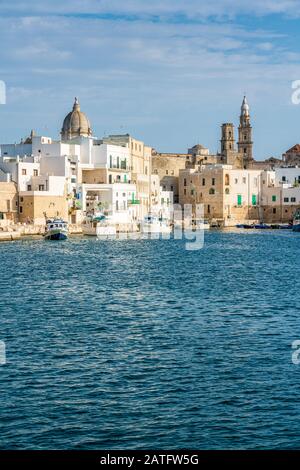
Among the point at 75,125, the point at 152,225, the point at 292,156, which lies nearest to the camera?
the point at 152,225

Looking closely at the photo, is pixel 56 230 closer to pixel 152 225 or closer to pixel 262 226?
pixel 152 225

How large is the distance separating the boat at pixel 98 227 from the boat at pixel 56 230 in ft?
17.5

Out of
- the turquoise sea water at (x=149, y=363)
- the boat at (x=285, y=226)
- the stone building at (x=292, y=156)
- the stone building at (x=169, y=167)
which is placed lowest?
the turquoise sea water at (x=149, y=363)

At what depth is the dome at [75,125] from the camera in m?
71.9

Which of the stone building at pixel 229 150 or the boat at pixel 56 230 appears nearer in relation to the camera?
the boat at pixel 56 230

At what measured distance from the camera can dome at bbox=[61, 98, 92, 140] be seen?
71.9 metres

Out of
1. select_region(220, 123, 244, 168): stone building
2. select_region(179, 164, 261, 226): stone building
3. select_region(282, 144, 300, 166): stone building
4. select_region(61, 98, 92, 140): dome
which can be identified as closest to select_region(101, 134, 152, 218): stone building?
select_region(61, 98, 92, 140): dome

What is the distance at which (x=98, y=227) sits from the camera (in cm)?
5756

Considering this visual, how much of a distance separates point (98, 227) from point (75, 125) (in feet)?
57.9

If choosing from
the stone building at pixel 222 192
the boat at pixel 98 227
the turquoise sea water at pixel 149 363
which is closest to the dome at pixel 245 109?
the stone building at pixel 222 192

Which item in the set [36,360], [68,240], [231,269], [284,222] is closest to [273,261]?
[231,269]

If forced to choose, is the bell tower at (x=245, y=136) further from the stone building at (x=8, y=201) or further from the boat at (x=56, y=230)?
the boat at (x=56, y=230)

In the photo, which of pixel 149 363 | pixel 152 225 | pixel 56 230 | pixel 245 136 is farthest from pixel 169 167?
pixel 149 363

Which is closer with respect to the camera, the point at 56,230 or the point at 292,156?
the point at 56,230
